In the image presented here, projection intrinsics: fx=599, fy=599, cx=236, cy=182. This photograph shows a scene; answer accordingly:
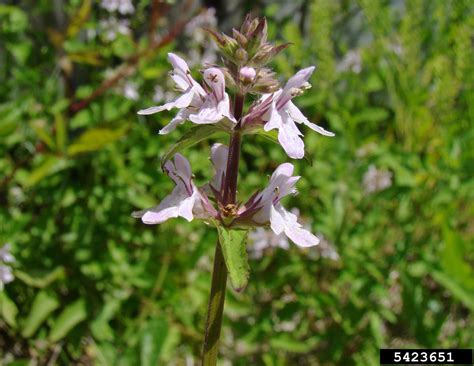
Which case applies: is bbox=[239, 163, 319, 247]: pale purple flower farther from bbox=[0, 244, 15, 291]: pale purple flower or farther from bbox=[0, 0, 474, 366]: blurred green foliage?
bbox=[0, 244, 15, 291]: pale purple flower

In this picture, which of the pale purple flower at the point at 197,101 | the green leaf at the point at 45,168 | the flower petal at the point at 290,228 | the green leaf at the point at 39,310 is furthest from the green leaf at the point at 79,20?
the flower petal at the point at 290,228

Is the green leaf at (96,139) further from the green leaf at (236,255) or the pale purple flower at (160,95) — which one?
the green leaf at (236,255)

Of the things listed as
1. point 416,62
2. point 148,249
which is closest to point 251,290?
point 148,249

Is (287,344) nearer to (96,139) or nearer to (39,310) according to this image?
(39,310)

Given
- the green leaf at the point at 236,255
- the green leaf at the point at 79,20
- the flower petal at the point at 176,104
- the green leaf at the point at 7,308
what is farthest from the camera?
the green leaf at the point at 79,20

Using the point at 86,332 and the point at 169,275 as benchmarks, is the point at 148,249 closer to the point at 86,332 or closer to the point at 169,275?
the point at 169,275

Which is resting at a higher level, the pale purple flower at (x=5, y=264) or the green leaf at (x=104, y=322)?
the pale purple flower at (x=5, y=264)
